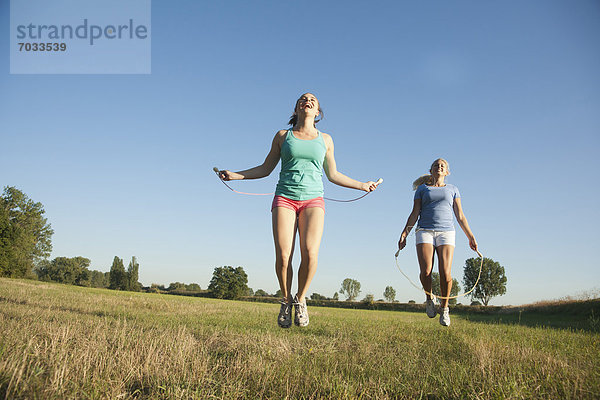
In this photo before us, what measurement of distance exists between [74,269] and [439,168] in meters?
138

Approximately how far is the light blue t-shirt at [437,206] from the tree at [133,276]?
113 metres

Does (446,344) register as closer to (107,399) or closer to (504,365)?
(504,365)

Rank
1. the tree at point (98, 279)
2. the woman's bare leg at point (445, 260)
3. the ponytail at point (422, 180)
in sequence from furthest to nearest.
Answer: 1. the tree at point (98, 279)
2. the ponytail at point (422, 180)
3. the woman's bare leg at point (445, 260)

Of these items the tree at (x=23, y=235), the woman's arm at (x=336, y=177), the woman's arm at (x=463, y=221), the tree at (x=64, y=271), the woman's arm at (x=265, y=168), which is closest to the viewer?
the woman's arm at (x=265, y=168)

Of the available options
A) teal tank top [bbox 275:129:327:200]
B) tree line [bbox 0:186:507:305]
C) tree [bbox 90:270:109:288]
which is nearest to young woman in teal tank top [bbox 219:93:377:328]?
teal tank top [bbox 275:129:327:200]

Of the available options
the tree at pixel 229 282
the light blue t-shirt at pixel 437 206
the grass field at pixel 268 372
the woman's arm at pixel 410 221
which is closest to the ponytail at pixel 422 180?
the light blue t-shirt at pixel 437 206

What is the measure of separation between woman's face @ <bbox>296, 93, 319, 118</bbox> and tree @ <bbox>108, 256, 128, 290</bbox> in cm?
11898

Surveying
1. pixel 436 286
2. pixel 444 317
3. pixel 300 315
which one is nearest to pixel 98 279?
pixel 436 286

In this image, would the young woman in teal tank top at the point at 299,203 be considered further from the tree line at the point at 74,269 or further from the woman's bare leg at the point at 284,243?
the tree line at the point at 74,269

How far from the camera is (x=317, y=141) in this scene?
5398 millimetres

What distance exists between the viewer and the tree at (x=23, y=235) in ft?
191

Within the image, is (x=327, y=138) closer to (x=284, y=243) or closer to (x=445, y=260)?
(x=284, y=243)

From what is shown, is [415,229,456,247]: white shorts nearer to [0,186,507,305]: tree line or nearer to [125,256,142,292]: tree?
[0,186,507,305]: tree line

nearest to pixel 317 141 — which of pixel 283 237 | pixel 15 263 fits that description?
pixel 283 237
